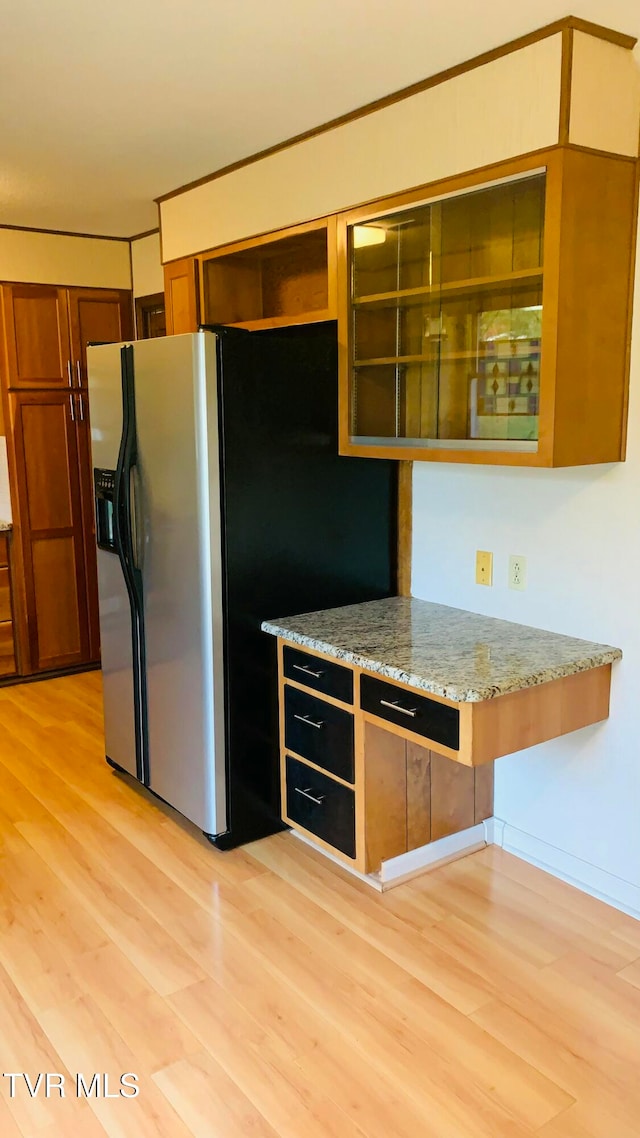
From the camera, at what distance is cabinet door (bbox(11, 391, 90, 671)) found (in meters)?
4.69

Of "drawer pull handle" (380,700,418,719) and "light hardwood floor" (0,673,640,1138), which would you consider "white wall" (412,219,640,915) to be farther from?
"drawer pull handle" (380,700,418,719)

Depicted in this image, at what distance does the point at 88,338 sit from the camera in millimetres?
4789

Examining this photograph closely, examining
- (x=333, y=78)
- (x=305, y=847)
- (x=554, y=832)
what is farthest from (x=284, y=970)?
(x=333, y=78)

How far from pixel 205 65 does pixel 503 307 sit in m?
1.03

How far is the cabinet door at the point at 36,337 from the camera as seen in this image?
4.54m

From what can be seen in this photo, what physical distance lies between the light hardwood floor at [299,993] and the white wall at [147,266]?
286 centimetres

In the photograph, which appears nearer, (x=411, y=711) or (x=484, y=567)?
(x=411, y=711)

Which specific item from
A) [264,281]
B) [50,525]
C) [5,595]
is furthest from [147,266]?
[5,595]

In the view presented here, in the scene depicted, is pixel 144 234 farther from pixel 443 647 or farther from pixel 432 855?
pixel 432 855

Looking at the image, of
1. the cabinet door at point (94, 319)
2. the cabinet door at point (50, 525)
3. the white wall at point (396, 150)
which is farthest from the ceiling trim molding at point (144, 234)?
the white wall at point (396, 150)

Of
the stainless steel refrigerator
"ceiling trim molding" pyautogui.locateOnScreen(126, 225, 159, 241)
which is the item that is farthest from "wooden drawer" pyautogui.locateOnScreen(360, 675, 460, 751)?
"ceiling trim molding" pyautogui.locateOnScreen(126, 225, 159, 241)

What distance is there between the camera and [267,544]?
2930 millimetres

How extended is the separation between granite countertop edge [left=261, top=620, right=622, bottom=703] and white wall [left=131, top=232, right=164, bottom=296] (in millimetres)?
2690

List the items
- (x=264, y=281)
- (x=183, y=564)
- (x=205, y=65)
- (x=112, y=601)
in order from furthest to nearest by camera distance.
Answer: (x=264, y=281)
(x=112, y=601)
(x=183, y=564)
(x=205, y=65)
